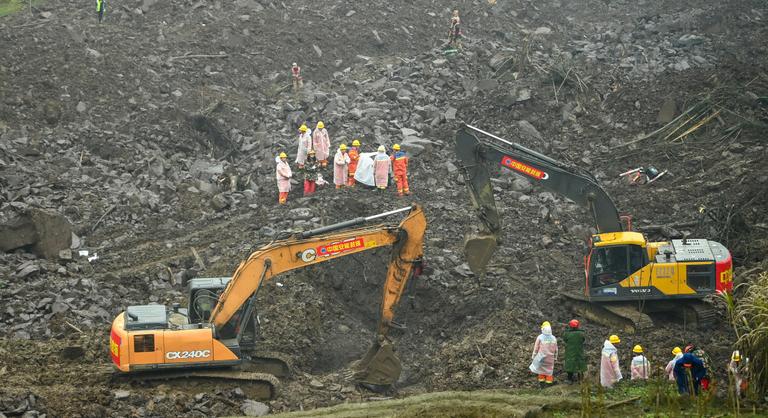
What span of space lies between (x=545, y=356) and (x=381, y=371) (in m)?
2.69

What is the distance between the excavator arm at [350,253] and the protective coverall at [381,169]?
624 cm

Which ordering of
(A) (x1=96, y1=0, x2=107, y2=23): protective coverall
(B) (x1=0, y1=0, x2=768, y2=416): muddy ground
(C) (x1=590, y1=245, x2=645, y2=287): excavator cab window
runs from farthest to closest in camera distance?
1. (A) (x1=96, y1=0, x2=107, y2=23): protective coverall
2. (C) (x1=590, y1=245, x2=645, y2=287): excavator cab window
3. (B) (x1=0, y1=0, x2=768, y2=416): muddy ground

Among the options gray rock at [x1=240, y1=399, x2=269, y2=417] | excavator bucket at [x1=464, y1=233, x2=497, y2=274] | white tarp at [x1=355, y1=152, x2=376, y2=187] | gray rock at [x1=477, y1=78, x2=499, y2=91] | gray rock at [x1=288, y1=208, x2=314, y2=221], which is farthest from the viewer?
gray rock at [x1=477, y1=78, x2=499, y2=91]

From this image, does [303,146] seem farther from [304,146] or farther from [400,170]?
[400,170]

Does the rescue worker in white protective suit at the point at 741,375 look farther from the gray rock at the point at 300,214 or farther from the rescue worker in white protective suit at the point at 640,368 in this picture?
the gray rock at the point at 300,214

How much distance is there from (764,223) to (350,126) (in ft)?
A: 35.1

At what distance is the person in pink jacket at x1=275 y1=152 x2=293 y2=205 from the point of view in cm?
2209

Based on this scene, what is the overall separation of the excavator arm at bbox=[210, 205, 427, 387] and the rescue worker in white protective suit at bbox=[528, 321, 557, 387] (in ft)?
7.50

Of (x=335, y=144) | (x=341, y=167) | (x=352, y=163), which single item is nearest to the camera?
(x=341, y=167)

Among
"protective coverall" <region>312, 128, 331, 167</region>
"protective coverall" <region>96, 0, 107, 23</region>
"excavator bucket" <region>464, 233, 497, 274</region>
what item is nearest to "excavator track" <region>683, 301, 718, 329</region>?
"excavator bucket" <region>464, 233, 497, 274</region>

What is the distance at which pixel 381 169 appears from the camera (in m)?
22.4

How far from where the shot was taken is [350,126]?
1019 inches

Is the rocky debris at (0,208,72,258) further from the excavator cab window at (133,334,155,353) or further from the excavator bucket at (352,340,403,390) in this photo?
the excavator bucket at (352,340,403,390)

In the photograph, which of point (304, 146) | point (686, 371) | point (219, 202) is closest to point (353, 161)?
point (304, 146)
